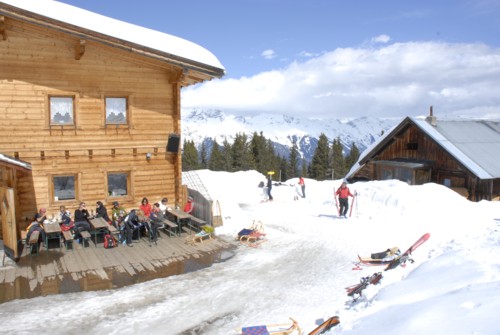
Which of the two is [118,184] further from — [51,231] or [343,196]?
[343,196]

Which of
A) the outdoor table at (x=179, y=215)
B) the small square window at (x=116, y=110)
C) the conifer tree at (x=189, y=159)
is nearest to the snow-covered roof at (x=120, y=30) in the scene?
the small square window at (x=116, y=110)

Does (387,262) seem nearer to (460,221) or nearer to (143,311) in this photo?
(460,221)

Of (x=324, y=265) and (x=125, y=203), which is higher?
(x=125, y=203)

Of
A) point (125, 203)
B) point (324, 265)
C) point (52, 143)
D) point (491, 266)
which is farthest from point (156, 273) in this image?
point (491, 266)

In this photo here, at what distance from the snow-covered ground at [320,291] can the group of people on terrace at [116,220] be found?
2.73m

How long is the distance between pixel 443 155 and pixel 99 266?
20.2m

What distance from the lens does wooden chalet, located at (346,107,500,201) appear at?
2264 cm

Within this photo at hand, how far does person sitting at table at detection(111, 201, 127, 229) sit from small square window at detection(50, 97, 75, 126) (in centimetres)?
355

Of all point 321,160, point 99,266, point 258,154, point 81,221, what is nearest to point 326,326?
point 99,266

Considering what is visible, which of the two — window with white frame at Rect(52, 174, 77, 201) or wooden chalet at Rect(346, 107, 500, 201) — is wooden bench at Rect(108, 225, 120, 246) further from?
wooden chalet at Rect(346, 107, 500, 201)

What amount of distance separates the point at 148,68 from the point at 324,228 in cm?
956

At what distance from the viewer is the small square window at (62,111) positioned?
1573 centimetres

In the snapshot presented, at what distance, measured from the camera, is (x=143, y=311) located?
9.30 metres

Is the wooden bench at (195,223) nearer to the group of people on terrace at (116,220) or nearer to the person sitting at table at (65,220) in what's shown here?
the group of people on terrace at (116,220)
